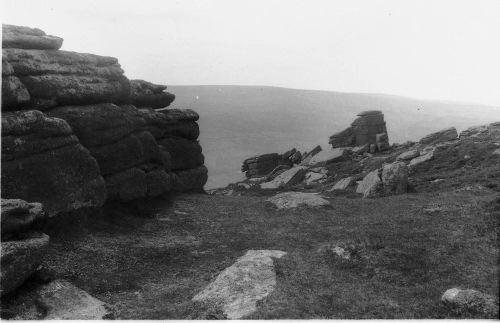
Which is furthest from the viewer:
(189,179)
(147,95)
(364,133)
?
(364,133)

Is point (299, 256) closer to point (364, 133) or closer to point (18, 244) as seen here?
point (18, 244)

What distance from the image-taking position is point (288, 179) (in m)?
66.6

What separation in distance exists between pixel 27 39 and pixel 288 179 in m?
45.3

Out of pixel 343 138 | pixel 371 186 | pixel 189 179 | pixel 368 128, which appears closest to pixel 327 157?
pixel 343 138

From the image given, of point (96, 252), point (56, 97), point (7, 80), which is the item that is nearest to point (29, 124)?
point (7, 80)

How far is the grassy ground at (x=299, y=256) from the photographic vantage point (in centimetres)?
1702

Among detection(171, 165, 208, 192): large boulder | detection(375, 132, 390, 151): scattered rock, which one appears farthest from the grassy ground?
detection(375, 132, 390, 151): scattered rock

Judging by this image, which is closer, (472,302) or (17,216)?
(472,302)

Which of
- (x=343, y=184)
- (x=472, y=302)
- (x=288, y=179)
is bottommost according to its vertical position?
(x=288, y=179)

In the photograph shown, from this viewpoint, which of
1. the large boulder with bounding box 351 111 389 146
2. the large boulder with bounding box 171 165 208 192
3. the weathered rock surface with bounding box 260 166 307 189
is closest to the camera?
the large boulder with bounding box 171 165 208 192

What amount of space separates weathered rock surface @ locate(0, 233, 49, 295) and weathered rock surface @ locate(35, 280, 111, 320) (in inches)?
41.6

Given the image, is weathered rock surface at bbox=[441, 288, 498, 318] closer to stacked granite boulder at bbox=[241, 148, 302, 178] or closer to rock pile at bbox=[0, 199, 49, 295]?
rock pile at bbox=[0, 199, 49, 295]

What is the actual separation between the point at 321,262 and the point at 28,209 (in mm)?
14684

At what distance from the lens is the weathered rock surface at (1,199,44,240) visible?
1767cm
